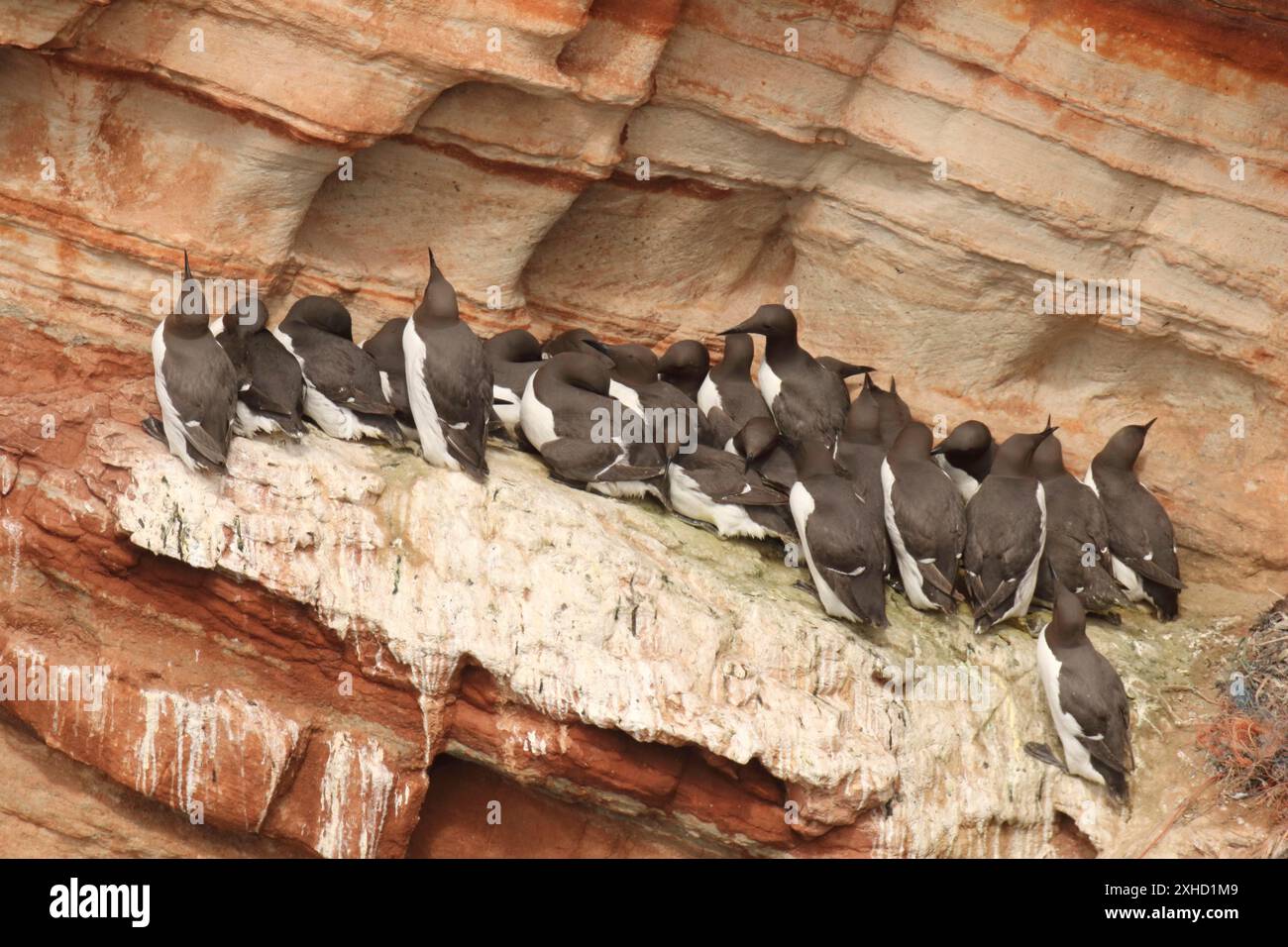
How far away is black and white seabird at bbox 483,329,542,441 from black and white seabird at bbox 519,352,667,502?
10.5 inches

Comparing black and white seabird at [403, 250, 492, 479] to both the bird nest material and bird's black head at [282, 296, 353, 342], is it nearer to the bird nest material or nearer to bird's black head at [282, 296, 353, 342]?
bird's black head at [282, 296, 353, 342]

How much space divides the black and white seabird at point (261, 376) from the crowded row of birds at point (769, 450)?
1 centimetres

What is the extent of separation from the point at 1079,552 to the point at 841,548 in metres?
1.72

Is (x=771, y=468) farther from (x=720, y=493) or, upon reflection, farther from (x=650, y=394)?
(x=650, y=394)

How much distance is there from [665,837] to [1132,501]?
11.6 feet

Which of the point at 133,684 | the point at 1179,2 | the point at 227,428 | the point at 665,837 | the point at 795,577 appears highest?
the point at 1179,2

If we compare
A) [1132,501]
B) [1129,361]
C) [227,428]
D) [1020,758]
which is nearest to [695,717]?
[1020,758]

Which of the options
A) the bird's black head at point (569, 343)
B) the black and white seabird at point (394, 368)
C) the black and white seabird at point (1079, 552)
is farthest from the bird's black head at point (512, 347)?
the black and white seabird at point (1079, 552)

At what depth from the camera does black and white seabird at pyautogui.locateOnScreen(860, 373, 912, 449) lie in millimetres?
10672

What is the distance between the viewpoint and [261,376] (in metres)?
9.21

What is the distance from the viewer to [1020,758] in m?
9.34

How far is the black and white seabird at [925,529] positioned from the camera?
9648 millimetres

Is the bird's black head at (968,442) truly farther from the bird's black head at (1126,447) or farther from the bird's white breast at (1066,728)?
the bird's white breast at (1066,728)

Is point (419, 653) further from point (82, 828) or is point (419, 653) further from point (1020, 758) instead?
point (1020, 758)
